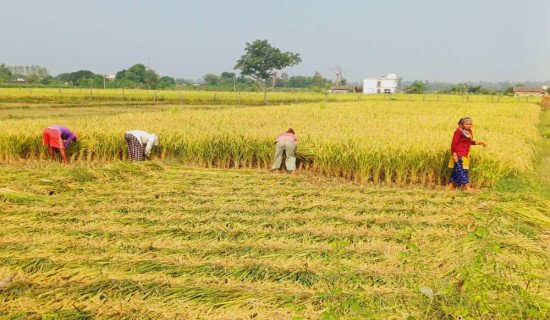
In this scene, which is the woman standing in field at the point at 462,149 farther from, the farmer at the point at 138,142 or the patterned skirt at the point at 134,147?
the patterned skirt at the point at 134,147

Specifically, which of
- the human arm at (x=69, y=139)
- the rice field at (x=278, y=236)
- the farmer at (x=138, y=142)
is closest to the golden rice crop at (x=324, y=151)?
the rice field at (x=278, y=236)

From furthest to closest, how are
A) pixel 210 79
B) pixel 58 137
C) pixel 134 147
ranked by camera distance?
pixel 210 79 < pixel 134 147 < pixel 58 137

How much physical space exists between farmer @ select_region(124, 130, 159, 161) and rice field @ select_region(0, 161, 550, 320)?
1.74 m

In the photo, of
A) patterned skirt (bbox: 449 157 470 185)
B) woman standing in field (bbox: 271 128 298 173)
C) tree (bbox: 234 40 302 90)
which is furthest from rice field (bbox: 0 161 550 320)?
tree (bbox: 234 40 302 90)

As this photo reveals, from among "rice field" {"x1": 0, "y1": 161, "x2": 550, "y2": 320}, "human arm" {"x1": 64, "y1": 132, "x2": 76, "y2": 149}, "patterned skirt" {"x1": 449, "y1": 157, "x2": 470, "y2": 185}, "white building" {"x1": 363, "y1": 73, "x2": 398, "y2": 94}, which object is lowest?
"rice field" {"x1": 0, "y1": 161, "x2": 550, "y2": 320}

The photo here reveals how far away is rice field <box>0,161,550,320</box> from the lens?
2.96 metres

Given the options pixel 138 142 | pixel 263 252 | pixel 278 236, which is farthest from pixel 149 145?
pixel 263 252

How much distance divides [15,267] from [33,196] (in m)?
2.36

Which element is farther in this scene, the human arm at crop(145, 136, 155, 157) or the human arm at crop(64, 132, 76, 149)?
the human arm at crop(64, 132, 76, 149)

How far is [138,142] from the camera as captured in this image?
27.8 feet

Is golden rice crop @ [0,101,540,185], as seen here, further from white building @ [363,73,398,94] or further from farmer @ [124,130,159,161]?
white building @ [363,73,398,94]

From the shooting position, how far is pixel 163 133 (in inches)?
368

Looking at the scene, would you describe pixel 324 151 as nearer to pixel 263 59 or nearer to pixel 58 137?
pixel 58 137

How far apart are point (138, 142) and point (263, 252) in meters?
5.43
